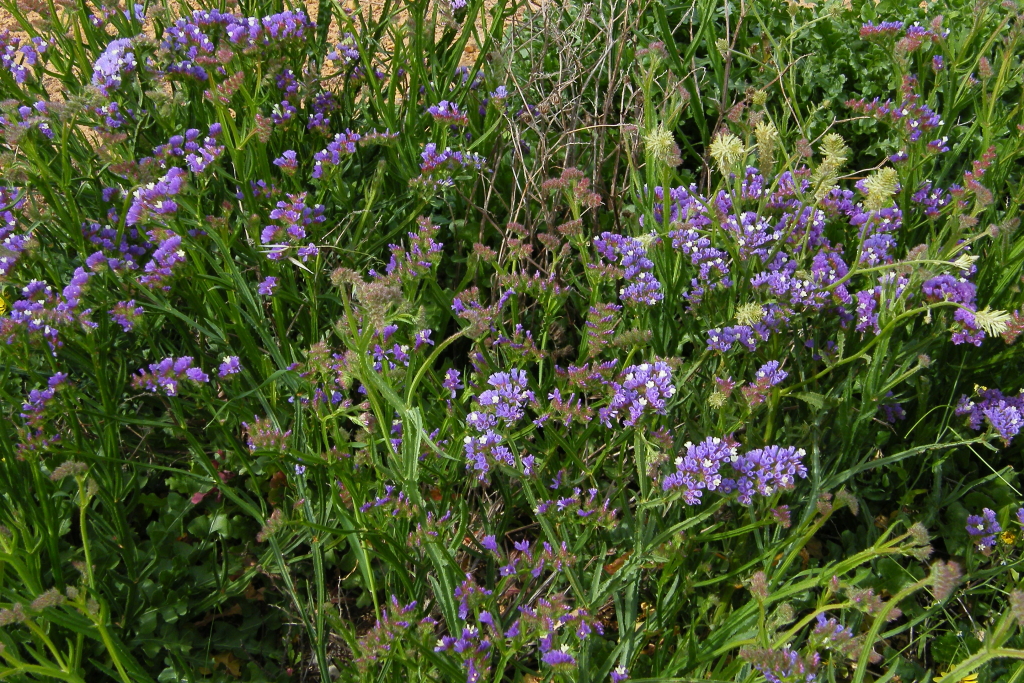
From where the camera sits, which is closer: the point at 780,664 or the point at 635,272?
the point at 780,664

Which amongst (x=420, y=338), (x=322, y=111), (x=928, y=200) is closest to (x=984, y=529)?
(x=928, y=200)

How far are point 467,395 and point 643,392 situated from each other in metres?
0.43

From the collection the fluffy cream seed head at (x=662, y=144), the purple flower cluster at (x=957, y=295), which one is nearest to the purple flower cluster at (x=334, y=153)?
the fluffy cream seed head at (x=662, y=144)

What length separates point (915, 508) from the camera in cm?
222

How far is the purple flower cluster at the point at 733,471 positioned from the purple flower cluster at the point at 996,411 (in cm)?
56

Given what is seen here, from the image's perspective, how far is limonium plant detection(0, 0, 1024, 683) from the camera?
5.51 ft

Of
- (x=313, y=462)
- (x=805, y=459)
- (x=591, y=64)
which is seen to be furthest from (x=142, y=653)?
(x=591, y=64)

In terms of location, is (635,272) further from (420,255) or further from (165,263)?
(165,263)

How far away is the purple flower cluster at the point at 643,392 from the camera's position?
65.2 inches

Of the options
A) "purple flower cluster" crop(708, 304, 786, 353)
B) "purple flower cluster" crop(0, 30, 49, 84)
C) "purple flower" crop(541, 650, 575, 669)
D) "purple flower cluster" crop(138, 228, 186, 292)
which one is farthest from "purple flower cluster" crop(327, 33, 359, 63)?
"purple flower" crop(541, 650, 575, 669)

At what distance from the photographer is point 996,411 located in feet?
6.47

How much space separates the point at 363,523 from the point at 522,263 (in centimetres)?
112

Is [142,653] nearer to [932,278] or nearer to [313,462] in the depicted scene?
[313,462]

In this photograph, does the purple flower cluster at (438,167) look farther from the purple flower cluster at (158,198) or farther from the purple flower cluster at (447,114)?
the purple flower cluster at (158,198)
